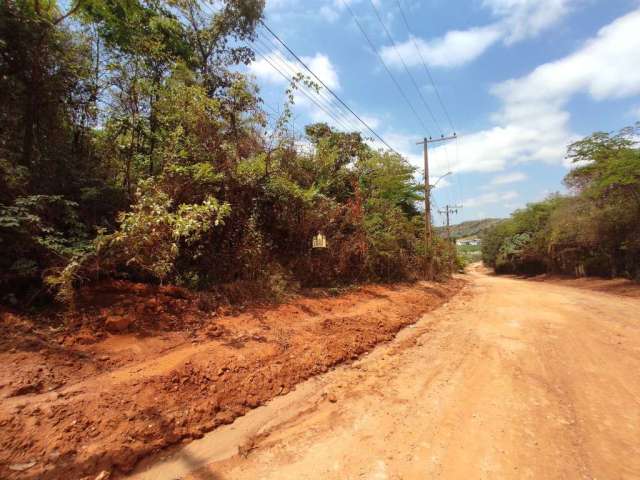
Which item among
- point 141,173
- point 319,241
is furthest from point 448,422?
point 141,173

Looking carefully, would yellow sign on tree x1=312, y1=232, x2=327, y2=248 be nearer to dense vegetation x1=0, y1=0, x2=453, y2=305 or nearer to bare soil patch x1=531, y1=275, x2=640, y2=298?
dense vegetation x1=0, y1=0, x2=453, y2=305

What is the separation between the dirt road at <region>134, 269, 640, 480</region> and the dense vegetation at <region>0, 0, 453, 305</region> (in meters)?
2.90

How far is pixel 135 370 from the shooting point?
365 cm

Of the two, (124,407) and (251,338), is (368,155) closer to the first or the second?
(251,338)

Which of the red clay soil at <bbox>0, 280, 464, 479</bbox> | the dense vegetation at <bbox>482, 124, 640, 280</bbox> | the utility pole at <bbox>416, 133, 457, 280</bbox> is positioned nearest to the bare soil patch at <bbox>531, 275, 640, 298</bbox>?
the dense vegetation at <bbox>482, 124, 640, 280</bbox>

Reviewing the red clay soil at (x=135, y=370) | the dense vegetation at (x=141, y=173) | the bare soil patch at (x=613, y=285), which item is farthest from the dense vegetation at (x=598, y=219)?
the red clay soil at (x=135, y=370)

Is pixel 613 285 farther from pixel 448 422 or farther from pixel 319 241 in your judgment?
pixel 448 422

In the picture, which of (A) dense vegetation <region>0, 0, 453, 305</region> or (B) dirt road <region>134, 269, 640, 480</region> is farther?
(A) dense vegetation <region>0, 0, 453, 305</region>

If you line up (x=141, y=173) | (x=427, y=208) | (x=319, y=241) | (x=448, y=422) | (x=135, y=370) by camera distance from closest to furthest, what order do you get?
(x=448, y=422) < (x=135, y=370) < (x=141, y=173) < (x=319, y=241) < (x=427, y=208)

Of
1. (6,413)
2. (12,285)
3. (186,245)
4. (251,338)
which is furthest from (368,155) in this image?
(6,413)

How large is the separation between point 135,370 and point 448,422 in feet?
11.6

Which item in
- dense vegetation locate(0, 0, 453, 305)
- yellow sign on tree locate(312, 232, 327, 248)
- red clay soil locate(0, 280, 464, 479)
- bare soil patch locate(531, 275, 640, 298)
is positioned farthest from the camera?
bare soil patch locate(531, 275, 640, 298)

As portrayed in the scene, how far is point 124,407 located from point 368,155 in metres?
14.8

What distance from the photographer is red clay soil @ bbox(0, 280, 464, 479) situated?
2.66 metres
